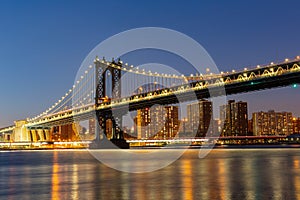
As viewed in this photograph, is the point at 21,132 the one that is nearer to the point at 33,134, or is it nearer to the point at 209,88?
the point at 33,134

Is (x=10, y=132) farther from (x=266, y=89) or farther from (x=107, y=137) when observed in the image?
(x=266, y=89)

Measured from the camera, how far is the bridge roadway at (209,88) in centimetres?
5431

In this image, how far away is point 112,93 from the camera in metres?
80.1

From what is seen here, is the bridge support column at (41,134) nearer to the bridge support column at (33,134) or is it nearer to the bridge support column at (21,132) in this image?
the bridge support column at (33,134)

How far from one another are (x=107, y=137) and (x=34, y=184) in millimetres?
61005

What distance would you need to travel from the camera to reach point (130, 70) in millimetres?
87125

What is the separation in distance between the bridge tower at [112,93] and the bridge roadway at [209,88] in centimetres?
124

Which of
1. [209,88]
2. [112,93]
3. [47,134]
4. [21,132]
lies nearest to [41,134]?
[47,134]

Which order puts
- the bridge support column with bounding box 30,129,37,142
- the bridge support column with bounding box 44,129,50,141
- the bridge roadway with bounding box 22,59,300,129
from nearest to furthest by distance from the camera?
the bridge roadway with bounding box 22,59,300,129 → the bridge support column with bounding box 30,129,37,142 → the bridge support column with bounding box 44,129,50,141

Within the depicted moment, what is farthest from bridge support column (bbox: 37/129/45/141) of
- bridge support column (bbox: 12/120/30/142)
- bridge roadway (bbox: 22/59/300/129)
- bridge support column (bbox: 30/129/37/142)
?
bridge roadway (bbox: 22/59/300/129)

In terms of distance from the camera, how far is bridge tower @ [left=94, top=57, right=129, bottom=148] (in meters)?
77.2

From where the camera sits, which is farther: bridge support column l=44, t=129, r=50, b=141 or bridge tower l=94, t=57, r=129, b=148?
bridge support column l=44, t=129, r=50, b=141

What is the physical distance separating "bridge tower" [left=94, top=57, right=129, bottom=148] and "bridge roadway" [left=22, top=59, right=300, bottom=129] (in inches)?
48.8

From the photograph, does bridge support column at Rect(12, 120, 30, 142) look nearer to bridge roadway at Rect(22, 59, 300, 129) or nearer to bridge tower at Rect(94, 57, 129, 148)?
bridge roadway at Rect(22, 59, 300, 129)
